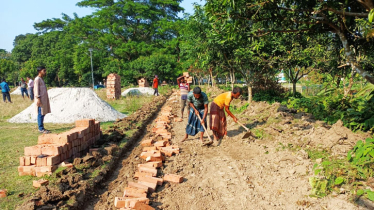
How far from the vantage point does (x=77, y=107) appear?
9.05m

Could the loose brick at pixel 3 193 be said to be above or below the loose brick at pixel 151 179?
above

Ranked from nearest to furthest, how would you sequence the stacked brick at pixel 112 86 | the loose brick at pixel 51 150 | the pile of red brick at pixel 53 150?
the pile of red brick at pixel 53 150 < the loose brick at pixel 51 150 < the stacked brick at pixel 112 86

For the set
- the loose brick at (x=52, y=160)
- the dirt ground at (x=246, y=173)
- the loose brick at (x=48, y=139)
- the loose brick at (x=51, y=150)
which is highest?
the loose brick at (x=48, y=139)

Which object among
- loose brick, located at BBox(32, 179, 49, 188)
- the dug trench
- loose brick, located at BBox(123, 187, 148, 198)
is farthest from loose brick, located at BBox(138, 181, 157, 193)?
loose brick, located at BBox(32, 179, 49, 188)

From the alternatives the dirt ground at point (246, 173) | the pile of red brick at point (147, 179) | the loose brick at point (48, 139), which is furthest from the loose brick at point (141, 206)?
the loose brick at point (48, 139)

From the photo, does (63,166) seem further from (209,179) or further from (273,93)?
(273,93)

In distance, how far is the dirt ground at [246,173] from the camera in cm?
340

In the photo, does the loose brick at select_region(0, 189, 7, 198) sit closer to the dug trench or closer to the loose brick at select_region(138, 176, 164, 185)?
the dug trench

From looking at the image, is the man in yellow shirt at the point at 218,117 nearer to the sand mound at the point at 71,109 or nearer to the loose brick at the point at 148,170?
the loose brick at the point at 148,170

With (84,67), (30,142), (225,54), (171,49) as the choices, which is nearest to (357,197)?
(30,142)

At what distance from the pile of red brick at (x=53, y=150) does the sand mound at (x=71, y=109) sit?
3453 millimetres

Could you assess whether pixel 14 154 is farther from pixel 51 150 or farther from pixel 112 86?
pixel 112 86

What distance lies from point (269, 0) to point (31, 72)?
4085cm

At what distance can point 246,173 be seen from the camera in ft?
14.2
